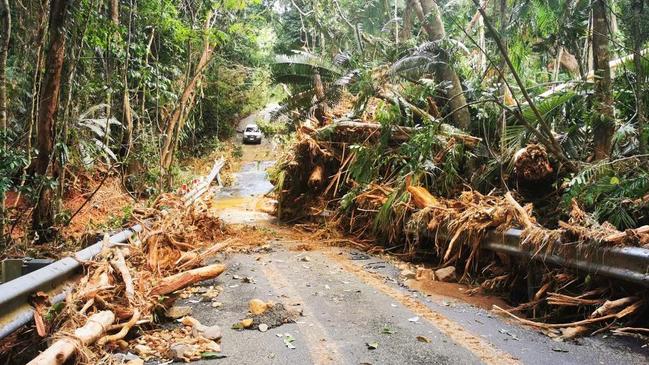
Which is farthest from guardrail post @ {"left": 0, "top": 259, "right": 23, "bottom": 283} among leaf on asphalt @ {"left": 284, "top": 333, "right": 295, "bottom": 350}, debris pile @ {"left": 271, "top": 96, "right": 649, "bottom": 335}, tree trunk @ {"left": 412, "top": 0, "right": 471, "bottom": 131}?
tree trunk @ {"left": 412, "top": 0, "right": 471, "bottom": 131}

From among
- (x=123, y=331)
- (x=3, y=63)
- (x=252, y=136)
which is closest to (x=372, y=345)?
(x=123, y=331)

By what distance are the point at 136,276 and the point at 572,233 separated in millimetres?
4031

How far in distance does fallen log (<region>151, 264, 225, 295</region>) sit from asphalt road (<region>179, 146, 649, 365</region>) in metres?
0.21

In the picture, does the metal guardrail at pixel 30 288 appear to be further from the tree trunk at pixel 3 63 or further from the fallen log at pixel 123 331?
the tree trunk at pixel 3 63

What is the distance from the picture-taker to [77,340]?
2900mm

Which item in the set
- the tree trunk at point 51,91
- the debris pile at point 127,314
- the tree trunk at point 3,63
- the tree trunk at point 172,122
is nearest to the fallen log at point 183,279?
the debris pile at point 127,314

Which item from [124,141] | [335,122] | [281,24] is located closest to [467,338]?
[335,122]

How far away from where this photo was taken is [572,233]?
14.2ft

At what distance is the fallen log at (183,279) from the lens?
4422 mm

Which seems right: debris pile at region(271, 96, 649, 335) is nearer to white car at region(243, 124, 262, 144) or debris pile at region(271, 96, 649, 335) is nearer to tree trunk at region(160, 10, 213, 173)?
tree trunk at region(160, 10, 213, 173)

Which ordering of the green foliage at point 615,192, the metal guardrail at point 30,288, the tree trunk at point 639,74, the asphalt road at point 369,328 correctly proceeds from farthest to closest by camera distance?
1. the tree trunk at point 639,74
2. the green foliage at point 615,192
3. the asphalt road at point 369,328
4. the metal guardrail at point 30,288

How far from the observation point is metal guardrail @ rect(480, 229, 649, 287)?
365cm

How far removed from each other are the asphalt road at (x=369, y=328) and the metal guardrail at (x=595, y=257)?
522 millimetres

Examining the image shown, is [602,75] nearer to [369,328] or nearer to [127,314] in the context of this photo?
[369,328]
